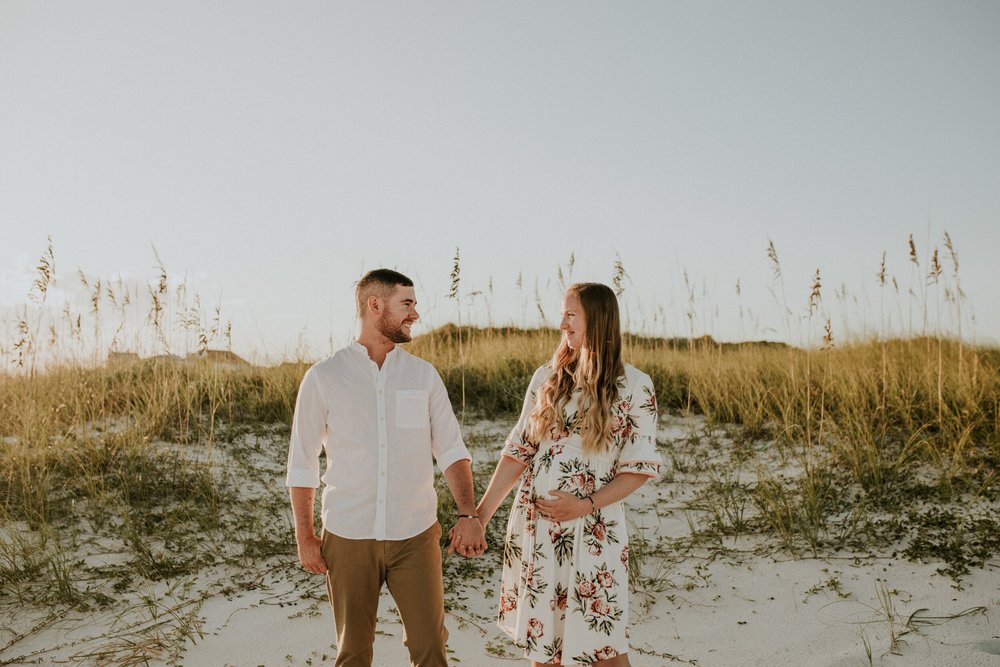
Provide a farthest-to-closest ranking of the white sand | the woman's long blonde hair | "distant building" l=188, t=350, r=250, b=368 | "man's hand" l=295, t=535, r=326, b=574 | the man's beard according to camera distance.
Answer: "distant building" l=188, t=350, r=250, b=368, the white sand, the man's beard, the woman's long blonde hair, "man's hand" l=295, t=535, r=326, b=574

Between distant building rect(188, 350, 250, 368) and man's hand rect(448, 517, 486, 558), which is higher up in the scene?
distant building rect(188, 350, 250, 368)

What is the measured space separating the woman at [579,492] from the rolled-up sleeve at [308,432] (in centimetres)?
66

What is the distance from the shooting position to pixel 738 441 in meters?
6.64

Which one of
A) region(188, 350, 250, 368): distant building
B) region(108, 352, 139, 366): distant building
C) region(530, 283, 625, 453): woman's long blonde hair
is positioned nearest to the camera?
region(530, 283, 625, 453): woman's long blonde hair

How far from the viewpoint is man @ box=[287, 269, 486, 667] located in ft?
8.28

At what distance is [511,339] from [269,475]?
4.47m

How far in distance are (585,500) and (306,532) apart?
3.33 ft

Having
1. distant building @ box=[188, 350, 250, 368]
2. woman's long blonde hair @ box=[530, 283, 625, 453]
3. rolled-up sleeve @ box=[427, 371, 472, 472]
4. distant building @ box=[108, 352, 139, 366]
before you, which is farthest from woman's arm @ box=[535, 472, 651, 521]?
distant building @ box=[108, 352, 139, 366]

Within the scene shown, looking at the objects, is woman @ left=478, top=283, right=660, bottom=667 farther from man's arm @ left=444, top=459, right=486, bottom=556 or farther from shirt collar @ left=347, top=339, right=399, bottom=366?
shirt collar @ left=347, top=339, right=399, bottom=366

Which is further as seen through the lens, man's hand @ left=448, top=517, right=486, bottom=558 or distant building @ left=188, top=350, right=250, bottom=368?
distant building @ left=188, top=350, right=250, bottom=368

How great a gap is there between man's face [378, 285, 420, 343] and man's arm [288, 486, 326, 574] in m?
0.65

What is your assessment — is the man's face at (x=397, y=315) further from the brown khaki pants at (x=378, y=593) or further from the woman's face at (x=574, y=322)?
the brown khaki pants at (x=378, y=593)

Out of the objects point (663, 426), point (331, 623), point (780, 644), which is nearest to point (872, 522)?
point (780, 644)

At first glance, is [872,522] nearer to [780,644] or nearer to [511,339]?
[780,644]
